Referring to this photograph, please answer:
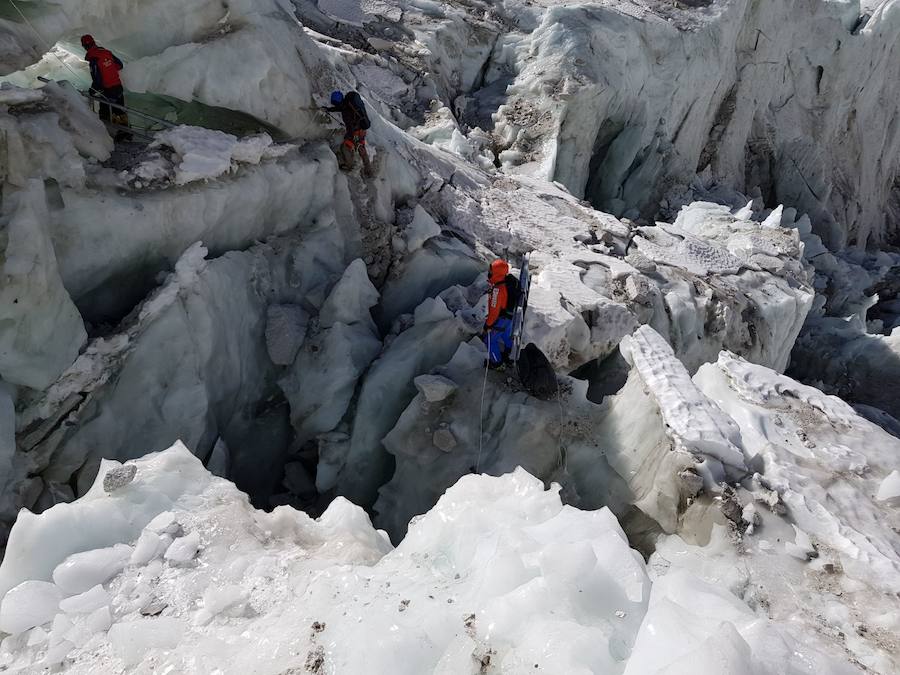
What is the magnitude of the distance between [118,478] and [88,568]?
593mm

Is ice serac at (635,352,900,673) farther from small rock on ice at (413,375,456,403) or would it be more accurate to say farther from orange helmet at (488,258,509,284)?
small rock on ice at (413,375,456,403)

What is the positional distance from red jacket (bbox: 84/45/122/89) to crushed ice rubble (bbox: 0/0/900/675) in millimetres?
307

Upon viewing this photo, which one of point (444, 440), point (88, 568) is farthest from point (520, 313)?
point (88, 568)

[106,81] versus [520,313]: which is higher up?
[106,81]

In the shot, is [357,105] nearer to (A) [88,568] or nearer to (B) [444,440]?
(B) [444,440]

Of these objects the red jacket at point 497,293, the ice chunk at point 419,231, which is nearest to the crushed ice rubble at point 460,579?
the red jacket at point 497,293

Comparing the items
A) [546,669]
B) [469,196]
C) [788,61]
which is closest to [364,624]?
[546,669]

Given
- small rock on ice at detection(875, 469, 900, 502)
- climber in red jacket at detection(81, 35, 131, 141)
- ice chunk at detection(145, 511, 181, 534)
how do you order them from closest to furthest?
1. ice chunk at detection(145, 511, 181, 534)
2. small rock on ice at detection(875, 469, 900, 502)
3. climber in red jacket at detection(81, 35, 131, 141)

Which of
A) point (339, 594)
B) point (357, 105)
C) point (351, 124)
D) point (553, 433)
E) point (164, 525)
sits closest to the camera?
point (339, 594)

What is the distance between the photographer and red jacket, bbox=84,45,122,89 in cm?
493

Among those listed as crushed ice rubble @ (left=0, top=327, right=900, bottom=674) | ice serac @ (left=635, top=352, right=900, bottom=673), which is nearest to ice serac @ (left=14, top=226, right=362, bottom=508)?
crushed ice rubble @ (left=0, top=327, right=900, bottom=674)

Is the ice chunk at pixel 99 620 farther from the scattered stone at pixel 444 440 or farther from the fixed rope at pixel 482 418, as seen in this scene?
the fixed rope at pixel 482 418

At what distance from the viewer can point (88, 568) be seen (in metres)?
3.12

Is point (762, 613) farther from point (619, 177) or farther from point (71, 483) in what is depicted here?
point (619, 177)
